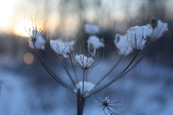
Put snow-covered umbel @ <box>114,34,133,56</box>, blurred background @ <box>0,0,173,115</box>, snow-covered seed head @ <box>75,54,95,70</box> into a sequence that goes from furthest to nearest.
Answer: blurred background @ <box>0,0,173,115</box> → snow-covered umbel @ <box>114,34,133,56</box> → snow-covered seed head @ <box>75,54,95,70</box>

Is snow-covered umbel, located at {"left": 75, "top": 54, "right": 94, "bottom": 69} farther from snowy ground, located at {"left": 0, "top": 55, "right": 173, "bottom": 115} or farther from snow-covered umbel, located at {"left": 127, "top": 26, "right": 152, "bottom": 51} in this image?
snowy ground, located at {"left": 0, "top": 55, "right": 173, "bottom": 115}

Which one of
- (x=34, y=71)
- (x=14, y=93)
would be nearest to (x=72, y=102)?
(x=14, y=93)

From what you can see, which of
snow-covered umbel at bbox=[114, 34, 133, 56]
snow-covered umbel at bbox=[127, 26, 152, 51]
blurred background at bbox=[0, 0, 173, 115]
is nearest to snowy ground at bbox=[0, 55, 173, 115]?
blurred background at bbox=[0, 0, 173, 115]

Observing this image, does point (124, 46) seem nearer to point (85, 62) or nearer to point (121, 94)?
point (85, 62)

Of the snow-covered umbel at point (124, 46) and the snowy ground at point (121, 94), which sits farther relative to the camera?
the snowy ground at point (121, 94)

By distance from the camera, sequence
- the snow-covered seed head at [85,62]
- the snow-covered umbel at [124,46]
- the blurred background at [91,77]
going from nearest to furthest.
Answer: the snow-covered seed head at [85,62] < the snow-covered umbel at [124,46] < the blurred background at [91,77]

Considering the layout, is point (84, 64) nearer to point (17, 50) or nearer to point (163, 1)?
point (163, 1)

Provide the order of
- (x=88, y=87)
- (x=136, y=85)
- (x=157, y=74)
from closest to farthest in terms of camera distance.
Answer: (x=88, y=87) → (x=136, y=85) → (x=157, y=74)

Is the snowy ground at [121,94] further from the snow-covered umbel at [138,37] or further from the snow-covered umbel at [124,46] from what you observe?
the snow-covered umbel at [138,37]

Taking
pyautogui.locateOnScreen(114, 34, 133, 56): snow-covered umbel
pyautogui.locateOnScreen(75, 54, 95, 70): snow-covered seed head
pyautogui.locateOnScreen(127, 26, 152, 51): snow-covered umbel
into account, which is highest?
pyautogui.locateOnScreen(114, 34, 133, 56): snow-covered umbel

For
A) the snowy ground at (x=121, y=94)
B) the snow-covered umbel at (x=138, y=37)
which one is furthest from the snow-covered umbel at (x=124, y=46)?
the snowy ground at (x=121, y=94)

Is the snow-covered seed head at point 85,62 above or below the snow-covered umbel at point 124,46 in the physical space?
below
